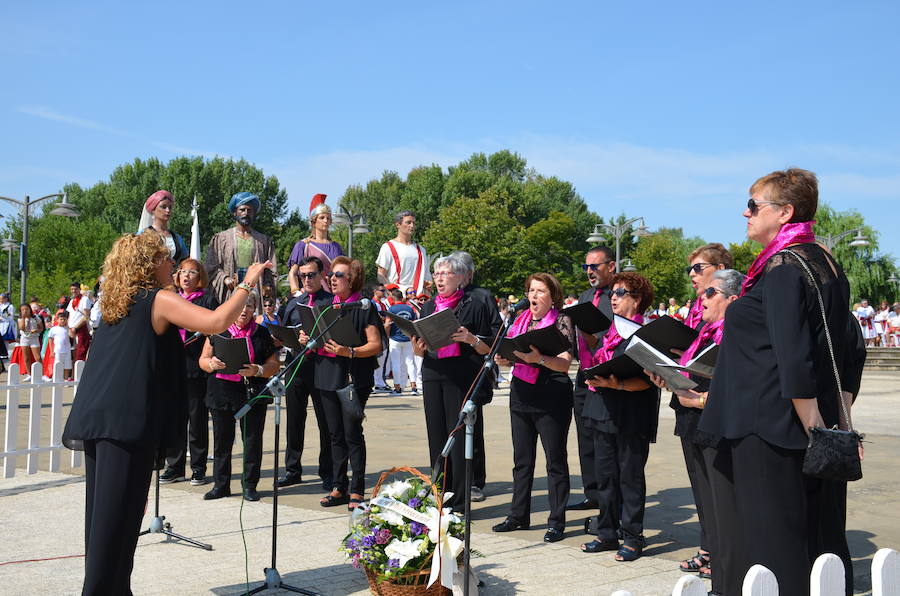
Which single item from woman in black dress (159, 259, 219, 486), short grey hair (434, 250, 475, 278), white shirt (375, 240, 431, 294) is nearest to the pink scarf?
short grey hair (434, 250, 475, 278)

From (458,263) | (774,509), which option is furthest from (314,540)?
(774,509)

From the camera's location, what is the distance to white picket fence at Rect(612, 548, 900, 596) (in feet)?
8.14

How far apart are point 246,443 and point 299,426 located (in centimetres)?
121

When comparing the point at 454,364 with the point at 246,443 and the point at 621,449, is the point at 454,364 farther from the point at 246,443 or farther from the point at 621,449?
the point at 246,443

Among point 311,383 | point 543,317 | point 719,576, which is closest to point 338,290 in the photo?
point 311,383

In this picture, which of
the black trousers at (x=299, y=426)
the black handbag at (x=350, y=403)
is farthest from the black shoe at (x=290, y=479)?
the black handbag at (x=350, y=403)

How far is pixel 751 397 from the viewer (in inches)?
138

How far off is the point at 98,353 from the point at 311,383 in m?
4.20

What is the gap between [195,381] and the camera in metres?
8.65

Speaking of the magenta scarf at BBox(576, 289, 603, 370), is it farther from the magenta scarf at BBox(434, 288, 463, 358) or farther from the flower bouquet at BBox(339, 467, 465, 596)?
the flower bouquet at BBox(339, 467, 465, 596)

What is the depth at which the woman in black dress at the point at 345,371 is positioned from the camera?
751 centimetres

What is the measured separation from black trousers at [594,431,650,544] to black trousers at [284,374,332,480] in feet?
10.2

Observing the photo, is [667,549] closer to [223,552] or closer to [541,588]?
[541,588]

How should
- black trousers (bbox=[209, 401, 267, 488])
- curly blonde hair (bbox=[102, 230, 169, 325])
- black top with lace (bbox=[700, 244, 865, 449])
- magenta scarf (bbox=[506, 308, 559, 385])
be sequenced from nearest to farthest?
1. black top with lace (bbox=[700, 244, 865, 449])
2. curly blonde hair (bbox=[102, 230, 169, 325])
3. magenta scarf (bbox=[506, 308, 559, 385])
4. black trousers (bbox=[209, 401, 267, 488])
